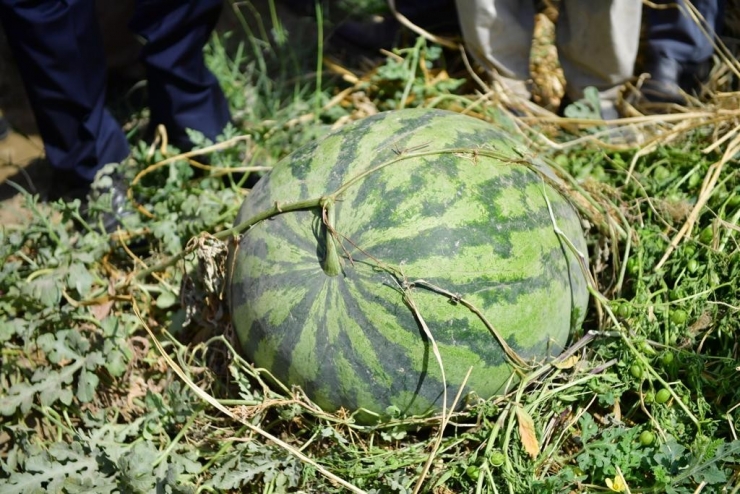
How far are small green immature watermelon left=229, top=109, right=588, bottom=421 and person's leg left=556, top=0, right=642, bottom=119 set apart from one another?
3.90ft

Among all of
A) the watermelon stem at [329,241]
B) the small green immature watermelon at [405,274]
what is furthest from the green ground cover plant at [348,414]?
the watermelon stem at [329,241]

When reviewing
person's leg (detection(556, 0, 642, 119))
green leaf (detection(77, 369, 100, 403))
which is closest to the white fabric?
person's leg (detection(556, 0, 642, 119))

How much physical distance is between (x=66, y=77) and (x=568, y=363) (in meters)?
2.41

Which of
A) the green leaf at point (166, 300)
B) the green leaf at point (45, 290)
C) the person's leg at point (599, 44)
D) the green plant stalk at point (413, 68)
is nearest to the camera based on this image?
the green leaf at point (45, 290)

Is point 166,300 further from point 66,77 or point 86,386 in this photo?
point 66,77

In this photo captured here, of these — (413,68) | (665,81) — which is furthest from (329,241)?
(665,81)

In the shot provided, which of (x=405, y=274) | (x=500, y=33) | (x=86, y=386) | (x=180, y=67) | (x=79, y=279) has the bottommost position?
(x=86, y=386)

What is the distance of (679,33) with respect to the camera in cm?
333

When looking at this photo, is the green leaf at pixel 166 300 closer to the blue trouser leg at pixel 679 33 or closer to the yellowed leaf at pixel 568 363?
the yellowed leaf at pixel 568 363

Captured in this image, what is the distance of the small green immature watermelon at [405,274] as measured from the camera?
209 cm

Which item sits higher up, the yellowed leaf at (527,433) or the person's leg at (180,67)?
the person's leg at (180,67)

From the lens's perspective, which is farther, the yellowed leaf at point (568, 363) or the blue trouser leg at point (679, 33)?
the blue trouser leg at point (679, 33)

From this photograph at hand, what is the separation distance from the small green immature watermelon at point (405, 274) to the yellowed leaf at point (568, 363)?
6cm

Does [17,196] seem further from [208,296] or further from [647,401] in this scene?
[647,401]
